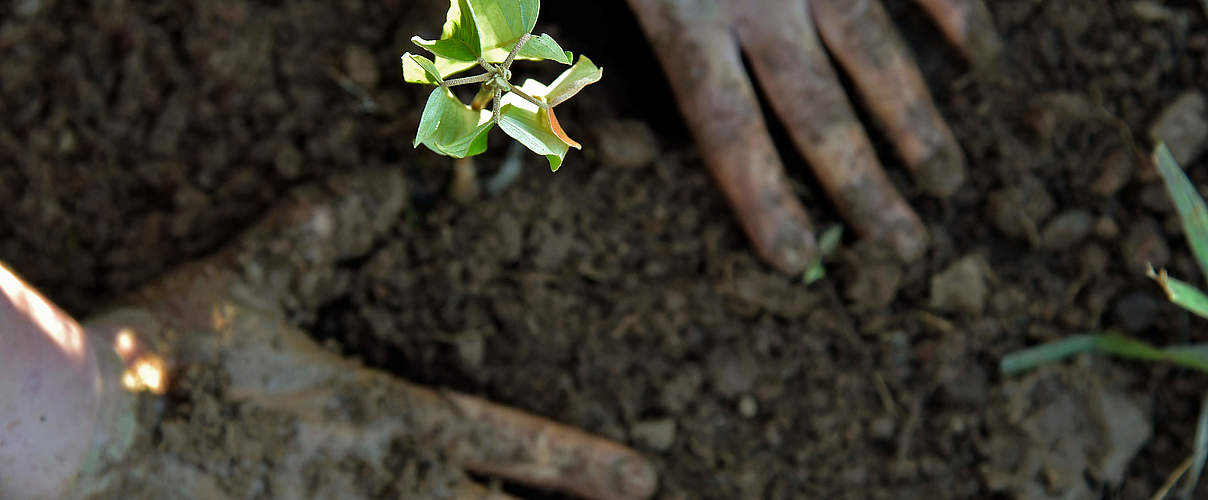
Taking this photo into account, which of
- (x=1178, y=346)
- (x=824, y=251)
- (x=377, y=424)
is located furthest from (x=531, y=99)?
(x=1178, y=346)

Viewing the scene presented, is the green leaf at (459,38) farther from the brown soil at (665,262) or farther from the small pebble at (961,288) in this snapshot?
the small pebble at (961,288)

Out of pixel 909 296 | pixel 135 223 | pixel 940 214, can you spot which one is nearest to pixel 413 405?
pixel 135 223

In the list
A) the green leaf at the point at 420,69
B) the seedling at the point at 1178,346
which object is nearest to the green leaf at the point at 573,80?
the green leaf at the point at 420,69

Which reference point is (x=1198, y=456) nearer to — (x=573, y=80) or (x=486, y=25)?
(x=573, y=80)

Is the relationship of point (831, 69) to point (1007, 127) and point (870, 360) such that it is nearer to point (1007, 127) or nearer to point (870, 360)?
point (1007, 127)

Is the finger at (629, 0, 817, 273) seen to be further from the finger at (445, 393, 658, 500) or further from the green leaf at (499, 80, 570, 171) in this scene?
the green leaf at (499, 80, 570, 171)

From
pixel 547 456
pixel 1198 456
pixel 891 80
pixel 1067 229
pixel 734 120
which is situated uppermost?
pixel 891 80
